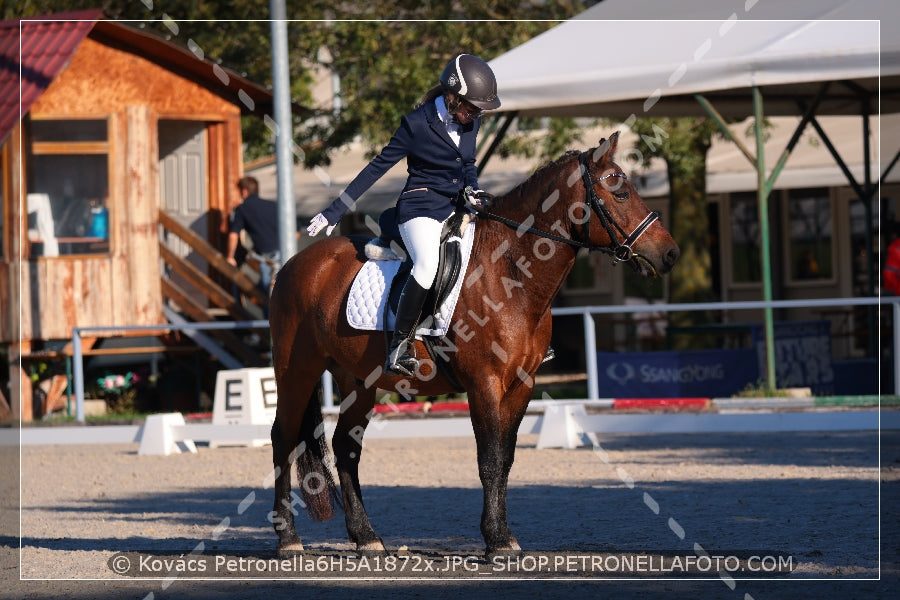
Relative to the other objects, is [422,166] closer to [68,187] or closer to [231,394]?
[231,394]

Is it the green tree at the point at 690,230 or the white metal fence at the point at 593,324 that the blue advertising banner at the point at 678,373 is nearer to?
the white metal fence at the point at 593,324

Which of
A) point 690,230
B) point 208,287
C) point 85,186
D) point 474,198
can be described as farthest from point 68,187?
point 474,198

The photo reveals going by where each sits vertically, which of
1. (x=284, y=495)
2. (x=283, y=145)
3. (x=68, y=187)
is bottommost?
(x=284, y=495)

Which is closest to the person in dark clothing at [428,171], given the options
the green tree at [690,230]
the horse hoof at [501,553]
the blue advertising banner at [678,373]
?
the horse hoof at [501,553]

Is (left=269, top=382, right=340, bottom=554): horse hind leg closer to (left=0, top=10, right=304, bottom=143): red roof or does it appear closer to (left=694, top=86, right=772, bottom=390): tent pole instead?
(left=694, top=86, right=772, bottom=390): tent pole

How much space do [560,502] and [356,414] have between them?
2.36 m

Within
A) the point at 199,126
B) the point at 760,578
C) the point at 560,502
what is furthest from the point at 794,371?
the point at 760,578

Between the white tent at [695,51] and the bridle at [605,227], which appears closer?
the bridle at [605,227]

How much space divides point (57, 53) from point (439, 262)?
11.6 m

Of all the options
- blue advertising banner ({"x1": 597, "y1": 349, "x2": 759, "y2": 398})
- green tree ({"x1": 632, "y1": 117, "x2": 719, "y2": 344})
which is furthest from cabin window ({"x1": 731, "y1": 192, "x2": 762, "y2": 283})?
blue advertising banner ({"x1": 597, "y1": 349, "x2": 759, "y2": 398})

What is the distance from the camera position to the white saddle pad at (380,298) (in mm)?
7570

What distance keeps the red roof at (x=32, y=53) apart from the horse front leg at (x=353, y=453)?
32.9ft

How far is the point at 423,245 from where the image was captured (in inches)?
298

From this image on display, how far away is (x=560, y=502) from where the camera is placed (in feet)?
33.0
